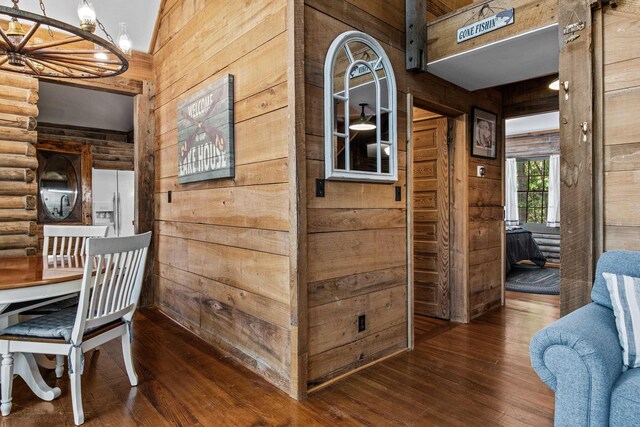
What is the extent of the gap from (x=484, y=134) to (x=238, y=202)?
8.62 feet

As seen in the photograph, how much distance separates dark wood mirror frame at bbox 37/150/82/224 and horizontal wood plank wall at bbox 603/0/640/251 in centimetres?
654

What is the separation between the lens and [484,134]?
3904 millimetres

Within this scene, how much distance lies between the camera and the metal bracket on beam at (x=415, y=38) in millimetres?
2932

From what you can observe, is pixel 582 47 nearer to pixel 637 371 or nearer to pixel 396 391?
pixel 637 371

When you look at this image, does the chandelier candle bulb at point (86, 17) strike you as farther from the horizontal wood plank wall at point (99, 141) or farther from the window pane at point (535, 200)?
the window pane at point (535, 200)

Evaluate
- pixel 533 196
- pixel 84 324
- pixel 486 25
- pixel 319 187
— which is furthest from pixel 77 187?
pixel 533 196

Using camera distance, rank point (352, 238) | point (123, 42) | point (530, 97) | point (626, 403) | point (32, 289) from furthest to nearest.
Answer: point (530, 97), point (123, 42), point (352, 238), point (32, 289), point (626, 403)

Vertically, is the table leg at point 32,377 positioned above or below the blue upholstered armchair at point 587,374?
below

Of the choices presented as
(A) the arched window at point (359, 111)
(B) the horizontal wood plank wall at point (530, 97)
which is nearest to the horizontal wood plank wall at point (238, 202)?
(A) the arched window at point (359, 111)

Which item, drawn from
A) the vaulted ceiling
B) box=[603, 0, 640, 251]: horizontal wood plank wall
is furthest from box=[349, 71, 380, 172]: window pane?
the vaulted ceiling

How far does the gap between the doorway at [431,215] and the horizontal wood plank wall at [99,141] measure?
16.6 feet

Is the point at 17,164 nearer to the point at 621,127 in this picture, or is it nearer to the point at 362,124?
the point at 362,124

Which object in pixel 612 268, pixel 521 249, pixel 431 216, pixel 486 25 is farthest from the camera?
Result: pixel 521 249

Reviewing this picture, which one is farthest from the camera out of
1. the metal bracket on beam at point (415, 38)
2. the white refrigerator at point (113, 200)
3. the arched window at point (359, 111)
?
the white refrigerator at point (113, 200)
